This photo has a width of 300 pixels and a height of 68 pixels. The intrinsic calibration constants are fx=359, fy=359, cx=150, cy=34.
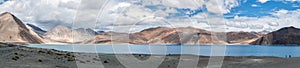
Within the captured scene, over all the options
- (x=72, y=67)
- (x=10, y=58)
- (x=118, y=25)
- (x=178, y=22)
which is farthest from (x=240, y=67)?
(x=10, y=58)

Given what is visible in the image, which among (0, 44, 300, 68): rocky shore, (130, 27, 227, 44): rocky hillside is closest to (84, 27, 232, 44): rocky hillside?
(130, 27, 227, 44): rocky hillside

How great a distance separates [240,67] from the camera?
117 feet

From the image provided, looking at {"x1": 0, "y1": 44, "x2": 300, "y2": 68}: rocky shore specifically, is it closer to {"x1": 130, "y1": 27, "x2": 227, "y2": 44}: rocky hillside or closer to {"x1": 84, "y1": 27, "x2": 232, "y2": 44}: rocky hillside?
{"x1": 84, "y1": 27, "x2": 232, "y2": 44}: rocky hillside

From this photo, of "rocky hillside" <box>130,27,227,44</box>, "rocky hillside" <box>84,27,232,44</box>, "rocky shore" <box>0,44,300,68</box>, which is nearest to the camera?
"rocky hillside" <box>84,27,232,44</box>

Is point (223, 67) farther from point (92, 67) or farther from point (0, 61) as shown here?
point (0, 61)

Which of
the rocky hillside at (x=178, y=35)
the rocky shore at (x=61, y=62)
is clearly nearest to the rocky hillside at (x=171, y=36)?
the rocky hillside at (x=178, y=35)

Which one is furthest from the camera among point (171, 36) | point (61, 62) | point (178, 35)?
point (171, 36)

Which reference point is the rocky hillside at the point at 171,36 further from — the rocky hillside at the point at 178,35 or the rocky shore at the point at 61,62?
the rocky shore at the point at 61,62

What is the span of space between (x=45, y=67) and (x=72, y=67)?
2152mm

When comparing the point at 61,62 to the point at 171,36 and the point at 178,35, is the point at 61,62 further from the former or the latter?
the point at 171,36

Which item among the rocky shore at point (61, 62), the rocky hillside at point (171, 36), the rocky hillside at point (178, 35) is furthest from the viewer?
the rocky hillside at point (178, 35)

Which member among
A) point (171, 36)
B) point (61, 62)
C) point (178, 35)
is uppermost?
point (178, 35)

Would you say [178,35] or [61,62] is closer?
[61,62]

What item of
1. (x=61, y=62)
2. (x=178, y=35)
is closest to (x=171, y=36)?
(x=178, y=35)
